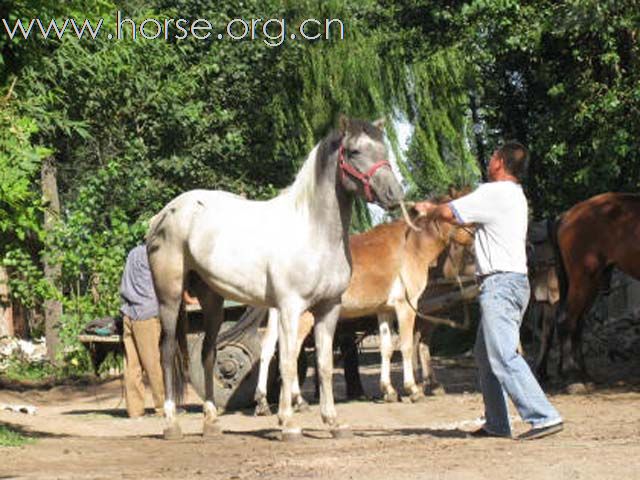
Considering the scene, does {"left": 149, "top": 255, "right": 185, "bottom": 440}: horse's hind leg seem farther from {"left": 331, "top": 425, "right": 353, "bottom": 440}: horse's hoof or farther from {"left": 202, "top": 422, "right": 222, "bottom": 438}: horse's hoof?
{"left": 331, "top": 425, "right": 353, "bottom": 440}: horse's hoof

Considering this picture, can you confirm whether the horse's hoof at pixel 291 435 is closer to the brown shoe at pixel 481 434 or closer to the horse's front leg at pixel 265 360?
the brown shoe at pixel 481 434

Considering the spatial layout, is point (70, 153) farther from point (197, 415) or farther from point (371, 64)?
point (197, 415)

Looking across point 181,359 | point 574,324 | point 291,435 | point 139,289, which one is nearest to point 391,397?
point 574,324

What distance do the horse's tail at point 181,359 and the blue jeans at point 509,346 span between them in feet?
10.6

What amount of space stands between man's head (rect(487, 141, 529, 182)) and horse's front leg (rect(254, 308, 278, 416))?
438 centimetres

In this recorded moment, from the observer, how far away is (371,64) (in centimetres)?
2648

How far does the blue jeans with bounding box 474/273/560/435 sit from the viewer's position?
865 centimetres

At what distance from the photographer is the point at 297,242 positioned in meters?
9.88

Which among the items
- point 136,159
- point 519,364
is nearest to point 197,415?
point 519,364

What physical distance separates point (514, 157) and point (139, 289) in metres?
5.67

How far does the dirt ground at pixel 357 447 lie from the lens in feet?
23.7

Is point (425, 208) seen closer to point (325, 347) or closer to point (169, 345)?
point (325, 347)

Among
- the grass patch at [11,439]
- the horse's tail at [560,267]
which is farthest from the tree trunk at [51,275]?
the grass patch at [11,439]

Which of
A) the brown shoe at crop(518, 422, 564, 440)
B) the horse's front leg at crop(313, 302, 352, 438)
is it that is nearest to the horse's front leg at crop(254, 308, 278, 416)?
the horse's front leg at crop(313, 302, 352, 438)
